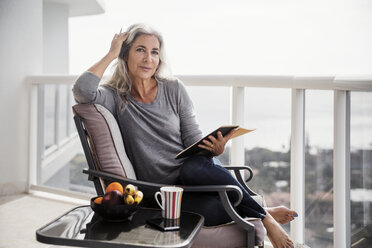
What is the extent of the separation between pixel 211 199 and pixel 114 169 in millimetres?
461

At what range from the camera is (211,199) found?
1.74 m

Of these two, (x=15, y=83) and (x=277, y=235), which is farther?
(x=15, y=83)

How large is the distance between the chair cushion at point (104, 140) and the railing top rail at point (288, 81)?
434 mm

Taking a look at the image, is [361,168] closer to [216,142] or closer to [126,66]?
[216,142]

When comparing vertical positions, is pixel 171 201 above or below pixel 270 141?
below

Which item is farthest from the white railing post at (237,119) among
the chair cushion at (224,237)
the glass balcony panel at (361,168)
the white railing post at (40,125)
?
the white railing post at (40,125)

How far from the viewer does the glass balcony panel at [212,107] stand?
9.31ft

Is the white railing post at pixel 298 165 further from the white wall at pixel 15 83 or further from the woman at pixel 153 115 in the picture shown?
the white wall at pixel 15 83

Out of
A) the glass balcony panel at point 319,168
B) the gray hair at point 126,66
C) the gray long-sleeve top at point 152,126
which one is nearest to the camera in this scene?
the gray long-sleeve top at point 152,126

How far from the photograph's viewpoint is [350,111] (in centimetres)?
213

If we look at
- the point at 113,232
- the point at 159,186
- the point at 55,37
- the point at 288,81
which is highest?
the point at 55,37

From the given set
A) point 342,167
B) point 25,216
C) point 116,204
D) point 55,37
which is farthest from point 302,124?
point 55,37

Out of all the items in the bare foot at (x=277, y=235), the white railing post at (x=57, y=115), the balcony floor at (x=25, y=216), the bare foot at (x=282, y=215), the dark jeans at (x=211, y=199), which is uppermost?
the white railing post at (x=57, y=115)

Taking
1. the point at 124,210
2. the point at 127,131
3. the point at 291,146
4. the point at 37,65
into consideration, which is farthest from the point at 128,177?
the point at 37,65
